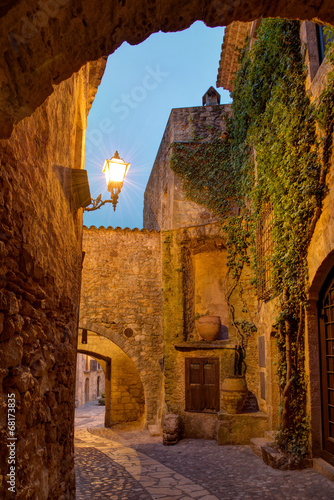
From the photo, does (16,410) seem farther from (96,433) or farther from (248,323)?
(96,433)

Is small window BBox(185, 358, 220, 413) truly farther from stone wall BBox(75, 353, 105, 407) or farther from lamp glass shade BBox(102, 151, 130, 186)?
stone wall BBox(75, 353, 105, 407)

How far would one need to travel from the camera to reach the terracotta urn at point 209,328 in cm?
998

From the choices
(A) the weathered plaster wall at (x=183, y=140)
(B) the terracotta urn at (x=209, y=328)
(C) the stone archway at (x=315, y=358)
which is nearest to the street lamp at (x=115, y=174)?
(C) the stone archway at (x=315, y=358)

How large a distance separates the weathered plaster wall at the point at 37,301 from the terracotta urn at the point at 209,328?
657cm

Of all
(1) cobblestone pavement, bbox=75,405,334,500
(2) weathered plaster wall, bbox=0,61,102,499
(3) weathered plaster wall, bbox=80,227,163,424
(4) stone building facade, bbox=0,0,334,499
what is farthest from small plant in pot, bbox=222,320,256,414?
(4) stone building facade, bbox=0,0,334,499

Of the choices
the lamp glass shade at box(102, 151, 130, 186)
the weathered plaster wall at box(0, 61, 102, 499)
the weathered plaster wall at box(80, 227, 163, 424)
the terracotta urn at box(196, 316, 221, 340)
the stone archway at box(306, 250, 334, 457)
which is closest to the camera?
the weathered plaster wall at box(0, 61, 102, 499)

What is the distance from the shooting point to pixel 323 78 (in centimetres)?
503

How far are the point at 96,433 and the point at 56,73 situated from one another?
10992 mm

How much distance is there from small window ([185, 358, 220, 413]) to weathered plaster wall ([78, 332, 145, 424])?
3647 mm

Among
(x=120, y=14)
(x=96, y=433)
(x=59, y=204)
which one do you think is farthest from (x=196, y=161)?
(x=120, y=14)

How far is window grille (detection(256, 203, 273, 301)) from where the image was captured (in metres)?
7.16

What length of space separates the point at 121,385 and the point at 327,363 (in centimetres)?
859

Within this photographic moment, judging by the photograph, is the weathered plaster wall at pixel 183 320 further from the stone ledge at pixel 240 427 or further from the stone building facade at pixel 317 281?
the stone building facade at pixel 317 281

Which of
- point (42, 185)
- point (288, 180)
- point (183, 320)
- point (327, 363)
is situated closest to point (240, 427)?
point (183, 320)
